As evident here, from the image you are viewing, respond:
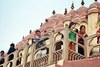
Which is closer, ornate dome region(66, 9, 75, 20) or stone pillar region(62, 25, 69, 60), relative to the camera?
stone pillar region(62, 25, 69, 60)

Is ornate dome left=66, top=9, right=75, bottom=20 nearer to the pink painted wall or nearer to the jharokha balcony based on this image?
the jharokha balcony

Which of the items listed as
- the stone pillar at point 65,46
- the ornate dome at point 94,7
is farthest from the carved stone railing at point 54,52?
the ornate dome at point 94,7

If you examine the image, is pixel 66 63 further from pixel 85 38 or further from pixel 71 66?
pixel 85 38

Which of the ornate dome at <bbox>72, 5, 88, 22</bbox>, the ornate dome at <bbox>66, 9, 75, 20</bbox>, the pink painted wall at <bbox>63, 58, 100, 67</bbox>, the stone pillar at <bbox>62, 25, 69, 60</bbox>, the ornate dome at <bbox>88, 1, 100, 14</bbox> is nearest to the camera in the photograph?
the pink painted wall at <bbox>63, 58, 100, 67</bbox>

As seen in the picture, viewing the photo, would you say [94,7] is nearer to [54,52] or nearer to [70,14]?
[70,14]

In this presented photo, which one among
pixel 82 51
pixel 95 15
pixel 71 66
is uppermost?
pixel 95 15

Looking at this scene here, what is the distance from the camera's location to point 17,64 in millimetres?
13258

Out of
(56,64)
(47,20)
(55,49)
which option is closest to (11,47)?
(55,49)

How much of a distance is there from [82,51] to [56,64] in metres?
1.59

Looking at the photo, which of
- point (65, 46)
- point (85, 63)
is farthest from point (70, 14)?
point (85, 63)

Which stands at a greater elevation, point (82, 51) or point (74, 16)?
point (74, 16)

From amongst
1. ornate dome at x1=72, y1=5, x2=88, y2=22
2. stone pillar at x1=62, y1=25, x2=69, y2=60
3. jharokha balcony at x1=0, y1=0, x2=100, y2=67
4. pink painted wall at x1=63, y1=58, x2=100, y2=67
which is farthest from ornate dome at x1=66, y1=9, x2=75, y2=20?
pink painted wall at x1=63, y1=58, x2=100, y2=67

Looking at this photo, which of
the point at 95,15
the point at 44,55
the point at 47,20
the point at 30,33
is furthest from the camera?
the point at 30,33

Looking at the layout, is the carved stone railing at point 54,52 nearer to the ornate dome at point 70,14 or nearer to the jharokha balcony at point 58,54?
the jharokha balcony at point 58,54
